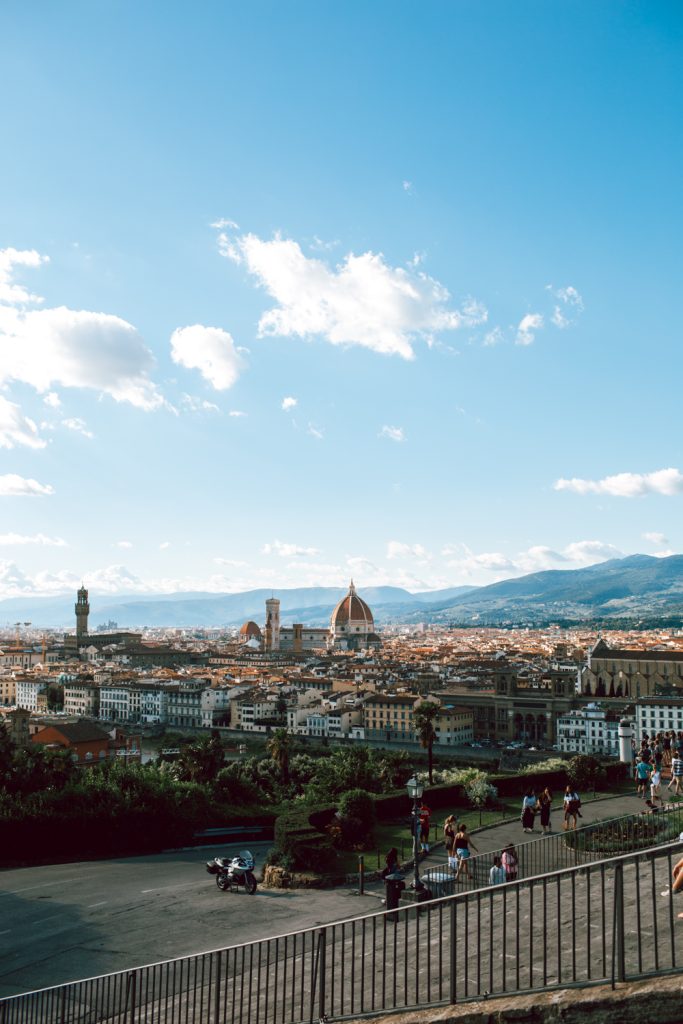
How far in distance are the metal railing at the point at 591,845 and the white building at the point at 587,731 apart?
68807 millimetres

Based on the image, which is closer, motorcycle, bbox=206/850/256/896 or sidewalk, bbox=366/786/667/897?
motorcycle, bbox=206/850/256/896

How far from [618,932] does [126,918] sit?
39.7ft

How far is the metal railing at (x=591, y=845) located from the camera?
1455 centimetres

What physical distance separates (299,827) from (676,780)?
1075cm

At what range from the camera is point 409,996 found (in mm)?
7727

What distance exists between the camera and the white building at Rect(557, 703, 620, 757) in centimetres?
8044

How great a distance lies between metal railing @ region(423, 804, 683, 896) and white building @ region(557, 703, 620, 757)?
68.8 m

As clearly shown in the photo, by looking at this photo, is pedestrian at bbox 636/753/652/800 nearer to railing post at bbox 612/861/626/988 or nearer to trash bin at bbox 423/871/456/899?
trash bin at bbox 423/871/456/899

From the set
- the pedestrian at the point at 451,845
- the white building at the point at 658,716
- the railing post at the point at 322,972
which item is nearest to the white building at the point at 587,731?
the white building at the point at 658,716

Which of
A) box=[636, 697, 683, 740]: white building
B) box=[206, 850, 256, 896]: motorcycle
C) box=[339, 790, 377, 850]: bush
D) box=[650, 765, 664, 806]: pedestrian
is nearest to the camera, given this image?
box=[206, 850, 256, 896]: motorcycle

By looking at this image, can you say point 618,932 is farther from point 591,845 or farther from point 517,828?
point 517,828

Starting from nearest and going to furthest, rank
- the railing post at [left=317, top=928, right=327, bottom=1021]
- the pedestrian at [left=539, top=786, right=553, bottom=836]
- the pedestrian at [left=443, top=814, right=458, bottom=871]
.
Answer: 1. the railing post at [left=317, top=928, right=327, bottom=1021]
2. the pedestrian at [left=443, top=814, right=458, bottom=871]
3. the pedestrian at [left=539, top=786, right=553, bottom=836]

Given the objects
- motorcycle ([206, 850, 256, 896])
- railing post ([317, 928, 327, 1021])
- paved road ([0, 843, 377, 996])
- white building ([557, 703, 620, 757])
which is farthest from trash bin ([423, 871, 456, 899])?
white building ([557, 703, 620, 757])

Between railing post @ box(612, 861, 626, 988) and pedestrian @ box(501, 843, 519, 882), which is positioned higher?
railing post @ box(612, 861, 626, 988)
